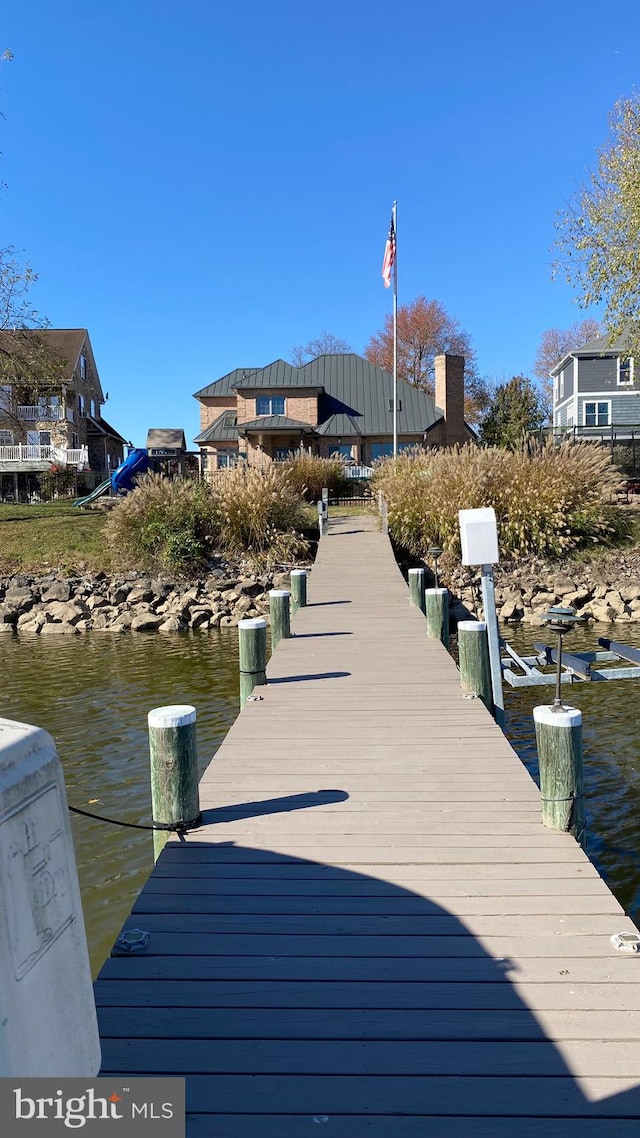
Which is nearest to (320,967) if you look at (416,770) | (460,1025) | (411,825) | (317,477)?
(460,1025)

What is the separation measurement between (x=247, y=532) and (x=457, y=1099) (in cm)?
1859

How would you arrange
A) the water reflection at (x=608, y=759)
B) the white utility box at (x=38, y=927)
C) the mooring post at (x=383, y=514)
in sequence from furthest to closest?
the mooring post at (x=383, y=514)
the water reflection at (x=608, y=759)
the white utility box at (x=38, y=927)

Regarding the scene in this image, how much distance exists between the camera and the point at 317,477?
27.3 metres

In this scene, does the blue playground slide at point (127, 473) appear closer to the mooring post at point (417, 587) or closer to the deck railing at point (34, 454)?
the deck railing at point (34, 454)

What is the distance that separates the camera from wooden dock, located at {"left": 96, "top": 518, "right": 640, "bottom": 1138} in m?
2.60

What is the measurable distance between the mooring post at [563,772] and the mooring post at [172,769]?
2022 millimetres

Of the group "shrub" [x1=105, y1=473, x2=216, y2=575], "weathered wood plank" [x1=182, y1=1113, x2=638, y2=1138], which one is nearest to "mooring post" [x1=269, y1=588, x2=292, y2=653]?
"weathered wood plank" [x1=182, y1=1113, x2=638, y2=1138]

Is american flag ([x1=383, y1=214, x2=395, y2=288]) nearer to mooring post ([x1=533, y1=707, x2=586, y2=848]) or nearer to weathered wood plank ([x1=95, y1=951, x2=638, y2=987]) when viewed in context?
mooring post ([x1=533, y1=707, x2=586, y2=848])

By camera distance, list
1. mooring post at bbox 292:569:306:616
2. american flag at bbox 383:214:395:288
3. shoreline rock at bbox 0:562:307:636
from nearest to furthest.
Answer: mooring post at bbox 292:569:306:616, shoreline rock at bbox 0:562:307:636, american flag at bbox 383:214:395:288

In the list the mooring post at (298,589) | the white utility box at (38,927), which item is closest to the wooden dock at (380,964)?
the white utility box at (38,927)

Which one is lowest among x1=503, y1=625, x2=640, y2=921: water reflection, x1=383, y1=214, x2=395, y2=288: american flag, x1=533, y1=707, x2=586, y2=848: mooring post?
x1=503, y1=625, x2=640, y2=921: water reflection

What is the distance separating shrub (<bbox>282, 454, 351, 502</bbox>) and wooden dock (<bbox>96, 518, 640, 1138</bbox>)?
67.5 feet

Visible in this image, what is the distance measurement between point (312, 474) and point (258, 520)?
270 inches

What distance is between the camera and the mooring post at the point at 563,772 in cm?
453
